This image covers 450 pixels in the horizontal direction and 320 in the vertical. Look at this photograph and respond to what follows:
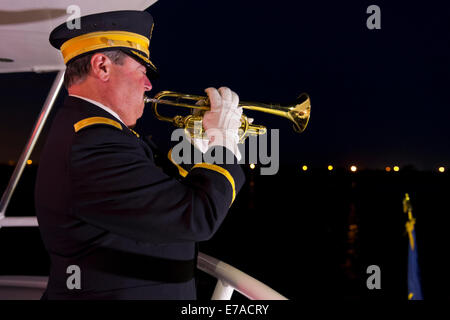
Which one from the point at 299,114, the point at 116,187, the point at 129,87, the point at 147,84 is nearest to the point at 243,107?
the point at 299,114

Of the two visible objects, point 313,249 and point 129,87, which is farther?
point 313,249

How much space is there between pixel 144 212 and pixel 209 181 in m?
0.27

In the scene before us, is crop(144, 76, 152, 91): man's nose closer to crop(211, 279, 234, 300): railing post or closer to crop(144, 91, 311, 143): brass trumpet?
crop(144, 91, 311, 143): brass trumpet

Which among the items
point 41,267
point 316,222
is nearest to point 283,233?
point 316,222

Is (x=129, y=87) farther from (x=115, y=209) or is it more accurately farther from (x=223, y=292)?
(x=223, y=292)

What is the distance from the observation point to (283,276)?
17.5 m

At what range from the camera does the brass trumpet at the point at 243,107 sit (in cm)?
238

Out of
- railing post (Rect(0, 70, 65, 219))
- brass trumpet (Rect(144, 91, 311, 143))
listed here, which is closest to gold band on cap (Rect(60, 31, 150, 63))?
brass trumpet (Rect(144, 91, 311, 143))

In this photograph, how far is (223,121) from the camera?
1.69 meters

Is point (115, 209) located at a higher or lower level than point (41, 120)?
lower

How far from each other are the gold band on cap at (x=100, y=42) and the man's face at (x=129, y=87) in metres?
0.08

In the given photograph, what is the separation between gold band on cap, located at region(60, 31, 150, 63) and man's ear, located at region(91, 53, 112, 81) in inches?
1.8

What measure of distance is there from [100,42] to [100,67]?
0.12 m

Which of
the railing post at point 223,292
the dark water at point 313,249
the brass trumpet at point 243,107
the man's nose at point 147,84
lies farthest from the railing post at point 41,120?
the dark water at point 313,249
